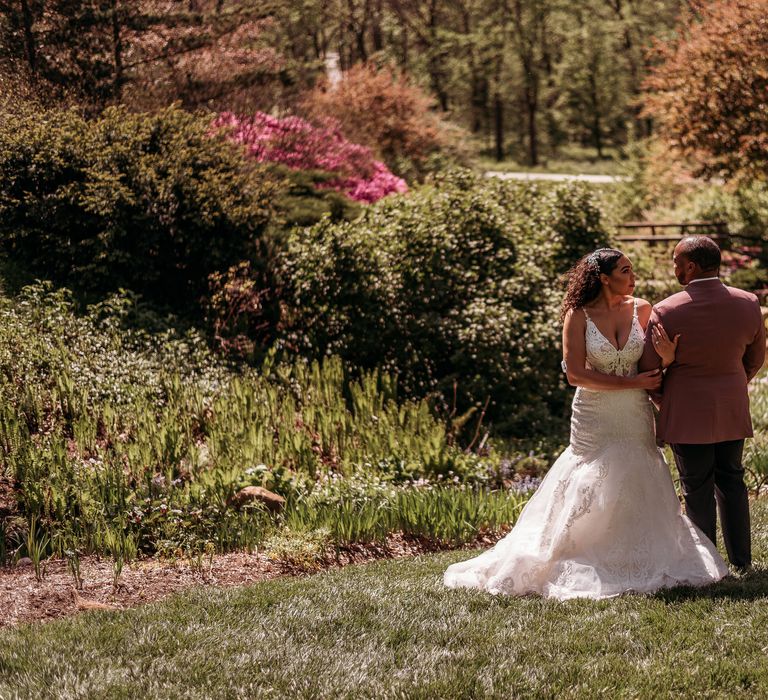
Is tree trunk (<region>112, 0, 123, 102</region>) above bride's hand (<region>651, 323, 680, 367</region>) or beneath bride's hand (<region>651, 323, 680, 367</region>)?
above

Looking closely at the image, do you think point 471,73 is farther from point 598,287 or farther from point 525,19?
point 598,287

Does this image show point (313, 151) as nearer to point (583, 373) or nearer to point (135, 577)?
point (135, 577)

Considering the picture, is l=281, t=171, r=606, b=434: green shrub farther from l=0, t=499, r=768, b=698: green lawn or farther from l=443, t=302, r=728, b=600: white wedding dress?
l=0, t=499, r=768, b=698: green lawn

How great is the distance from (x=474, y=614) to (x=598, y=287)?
6.13 ft

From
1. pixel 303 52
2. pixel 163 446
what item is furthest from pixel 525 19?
pixel 163 446

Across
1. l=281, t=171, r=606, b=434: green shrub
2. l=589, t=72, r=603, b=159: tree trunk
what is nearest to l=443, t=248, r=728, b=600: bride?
l=281, t=171, r=606, b=434: green shrub

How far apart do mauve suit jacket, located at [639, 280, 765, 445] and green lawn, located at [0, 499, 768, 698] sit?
0.85 metres

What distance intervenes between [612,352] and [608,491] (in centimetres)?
77

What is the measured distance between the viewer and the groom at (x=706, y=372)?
501cm

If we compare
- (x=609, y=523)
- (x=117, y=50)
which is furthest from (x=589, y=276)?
(x=117, y=50)

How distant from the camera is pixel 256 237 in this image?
1130 cm

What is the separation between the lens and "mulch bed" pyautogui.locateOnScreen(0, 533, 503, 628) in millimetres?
4957

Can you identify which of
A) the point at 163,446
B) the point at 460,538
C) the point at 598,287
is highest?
the point at 598,287

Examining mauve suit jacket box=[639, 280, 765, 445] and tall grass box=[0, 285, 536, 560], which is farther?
tall grass box=[0, 285, 536, 560]
